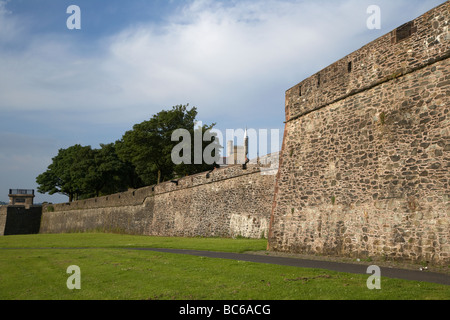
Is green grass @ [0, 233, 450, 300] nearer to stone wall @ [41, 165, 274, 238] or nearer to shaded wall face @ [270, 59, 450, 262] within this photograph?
shaded wall face @ [270, 59, 450, 262]

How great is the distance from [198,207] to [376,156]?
16288 millimetres

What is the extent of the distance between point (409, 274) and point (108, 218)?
34931 millimetres

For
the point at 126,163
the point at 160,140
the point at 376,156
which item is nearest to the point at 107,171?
the point at 126,163

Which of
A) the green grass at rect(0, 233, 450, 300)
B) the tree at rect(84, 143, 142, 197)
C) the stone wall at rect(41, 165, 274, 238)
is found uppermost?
the tree at rect(84, 143, 142, 197)

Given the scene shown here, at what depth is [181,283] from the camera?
7730 millimetres

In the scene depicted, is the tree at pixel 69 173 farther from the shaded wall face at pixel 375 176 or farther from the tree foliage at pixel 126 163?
the shaded wall face at pixel 375 176

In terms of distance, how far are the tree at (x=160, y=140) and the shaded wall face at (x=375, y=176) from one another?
106 feet

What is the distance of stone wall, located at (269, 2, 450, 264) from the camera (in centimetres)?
943

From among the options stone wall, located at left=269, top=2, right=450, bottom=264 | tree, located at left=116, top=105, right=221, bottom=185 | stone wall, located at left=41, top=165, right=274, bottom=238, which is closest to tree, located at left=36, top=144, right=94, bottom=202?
tree, located at left=116, top=105, right=221, bottom=185

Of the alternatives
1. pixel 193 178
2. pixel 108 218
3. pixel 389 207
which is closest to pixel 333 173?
pixel 389 207

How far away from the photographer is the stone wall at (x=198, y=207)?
68.3 ft

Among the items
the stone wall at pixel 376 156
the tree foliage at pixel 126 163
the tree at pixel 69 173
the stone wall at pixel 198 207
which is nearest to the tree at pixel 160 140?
the tree foliage at pixel 126 163

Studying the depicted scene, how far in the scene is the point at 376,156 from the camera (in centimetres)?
1106

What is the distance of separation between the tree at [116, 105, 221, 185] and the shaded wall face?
32447 mm
